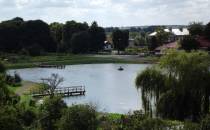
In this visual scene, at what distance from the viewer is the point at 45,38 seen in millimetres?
126062

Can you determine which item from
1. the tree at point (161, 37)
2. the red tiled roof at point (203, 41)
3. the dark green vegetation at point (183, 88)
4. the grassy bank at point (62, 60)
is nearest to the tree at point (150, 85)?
the dark green vegetation at point (183, 88)

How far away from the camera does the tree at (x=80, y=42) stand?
12500 centimetres

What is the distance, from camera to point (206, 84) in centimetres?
3894

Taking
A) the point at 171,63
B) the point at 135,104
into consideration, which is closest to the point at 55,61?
the point at 135,104

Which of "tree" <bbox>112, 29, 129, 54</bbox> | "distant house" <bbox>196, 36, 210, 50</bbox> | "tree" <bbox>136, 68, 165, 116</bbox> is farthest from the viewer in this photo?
"tree" <bbox>112, 29, 129, 54</bbox>

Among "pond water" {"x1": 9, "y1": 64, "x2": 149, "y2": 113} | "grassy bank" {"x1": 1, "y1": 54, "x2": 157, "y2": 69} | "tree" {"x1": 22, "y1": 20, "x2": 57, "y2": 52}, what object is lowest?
"pond water" {"x1": 9, "y1": 64, "x2": 149, "y2": 113}

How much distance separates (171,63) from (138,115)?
50.1 feet

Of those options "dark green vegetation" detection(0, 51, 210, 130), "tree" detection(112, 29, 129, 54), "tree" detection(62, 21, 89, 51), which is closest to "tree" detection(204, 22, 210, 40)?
"tree" detection(112, 29, 129, 54)

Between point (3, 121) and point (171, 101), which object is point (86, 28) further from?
point (3, 121)

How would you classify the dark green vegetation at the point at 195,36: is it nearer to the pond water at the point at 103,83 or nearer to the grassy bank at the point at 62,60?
the grassy bank at the point at 62,60

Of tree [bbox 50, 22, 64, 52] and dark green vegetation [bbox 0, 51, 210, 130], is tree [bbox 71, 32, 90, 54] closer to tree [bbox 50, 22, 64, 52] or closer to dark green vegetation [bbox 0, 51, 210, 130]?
tree [bbox 50, 22, 64, 52]

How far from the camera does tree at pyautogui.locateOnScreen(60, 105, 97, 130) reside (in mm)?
24750

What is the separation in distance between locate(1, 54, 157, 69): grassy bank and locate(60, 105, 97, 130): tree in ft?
267

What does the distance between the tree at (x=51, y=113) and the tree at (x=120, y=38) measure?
4051 inches
